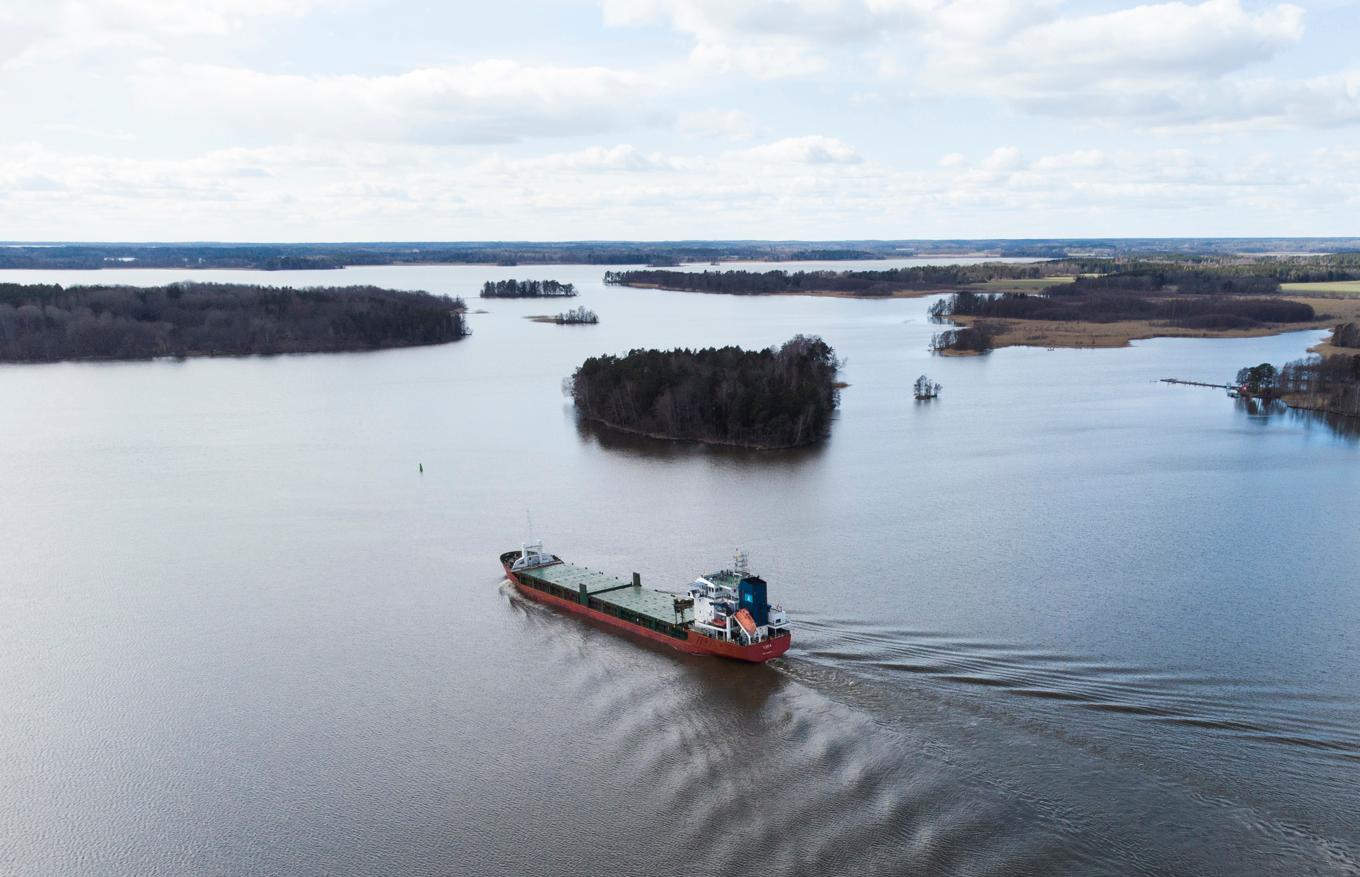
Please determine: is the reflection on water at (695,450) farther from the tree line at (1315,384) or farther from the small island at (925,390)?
the tree line at (1315,384)

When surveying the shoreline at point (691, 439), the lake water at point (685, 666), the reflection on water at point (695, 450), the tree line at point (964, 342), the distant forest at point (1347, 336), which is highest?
the distant forest at point (1347, 336)

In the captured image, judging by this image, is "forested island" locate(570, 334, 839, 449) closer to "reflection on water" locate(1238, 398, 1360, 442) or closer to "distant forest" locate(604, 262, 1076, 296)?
"reflection on water" locate(1238, 398, 1360, 442)

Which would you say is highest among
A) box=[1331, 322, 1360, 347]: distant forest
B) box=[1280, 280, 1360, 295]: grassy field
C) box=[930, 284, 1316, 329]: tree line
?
box=[1280, 280, 1360, 295]: grassy field

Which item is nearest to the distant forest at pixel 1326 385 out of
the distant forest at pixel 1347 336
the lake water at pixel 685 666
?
the lake water at pixel 685 666

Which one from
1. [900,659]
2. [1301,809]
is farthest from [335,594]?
[1301,809]

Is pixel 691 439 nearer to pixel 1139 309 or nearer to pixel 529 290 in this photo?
pixel 1139 309

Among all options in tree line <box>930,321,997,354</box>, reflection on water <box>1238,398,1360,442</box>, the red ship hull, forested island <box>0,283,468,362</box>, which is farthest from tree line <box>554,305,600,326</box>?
the red ship hull

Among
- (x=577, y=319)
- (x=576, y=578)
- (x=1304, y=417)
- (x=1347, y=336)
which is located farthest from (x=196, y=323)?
(x=1347, y=336)

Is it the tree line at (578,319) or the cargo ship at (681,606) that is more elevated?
the tree line at (578,319)
